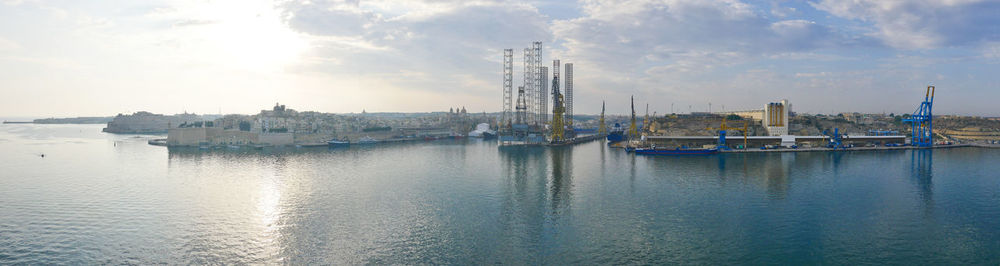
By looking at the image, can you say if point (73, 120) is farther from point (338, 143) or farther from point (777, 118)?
point (777, 118)

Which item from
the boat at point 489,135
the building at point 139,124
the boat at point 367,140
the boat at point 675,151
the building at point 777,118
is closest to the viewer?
the boat at point 675,151

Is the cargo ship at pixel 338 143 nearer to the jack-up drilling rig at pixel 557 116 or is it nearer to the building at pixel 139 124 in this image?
the jack-up drilling rig at pixel 557 116

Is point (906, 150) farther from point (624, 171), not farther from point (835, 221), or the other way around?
point (835, 221)

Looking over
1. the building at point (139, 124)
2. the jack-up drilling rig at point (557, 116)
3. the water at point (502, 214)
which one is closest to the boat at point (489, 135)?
the jack-up drilling rig at point (557, 116)

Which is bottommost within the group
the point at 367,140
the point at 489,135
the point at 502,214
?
the point at 502,214

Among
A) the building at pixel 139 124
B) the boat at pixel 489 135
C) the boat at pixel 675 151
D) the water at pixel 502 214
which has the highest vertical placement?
the building at pixel 139 124

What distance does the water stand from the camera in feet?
30.0

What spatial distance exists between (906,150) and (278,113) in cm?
6385

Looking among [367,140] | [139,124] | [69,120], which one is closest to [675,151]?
[367,140]

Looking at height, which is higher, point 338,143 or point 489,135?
point 489,135

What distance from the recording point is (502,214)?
12406mm

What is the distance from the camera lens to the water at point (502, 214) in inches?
360

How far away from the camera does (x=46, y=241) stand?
394 inches

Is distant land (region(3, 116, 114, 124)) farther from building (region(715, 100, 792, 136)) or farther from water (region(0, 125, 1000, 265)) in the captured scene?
building (region(715, 100, 792, 136))
